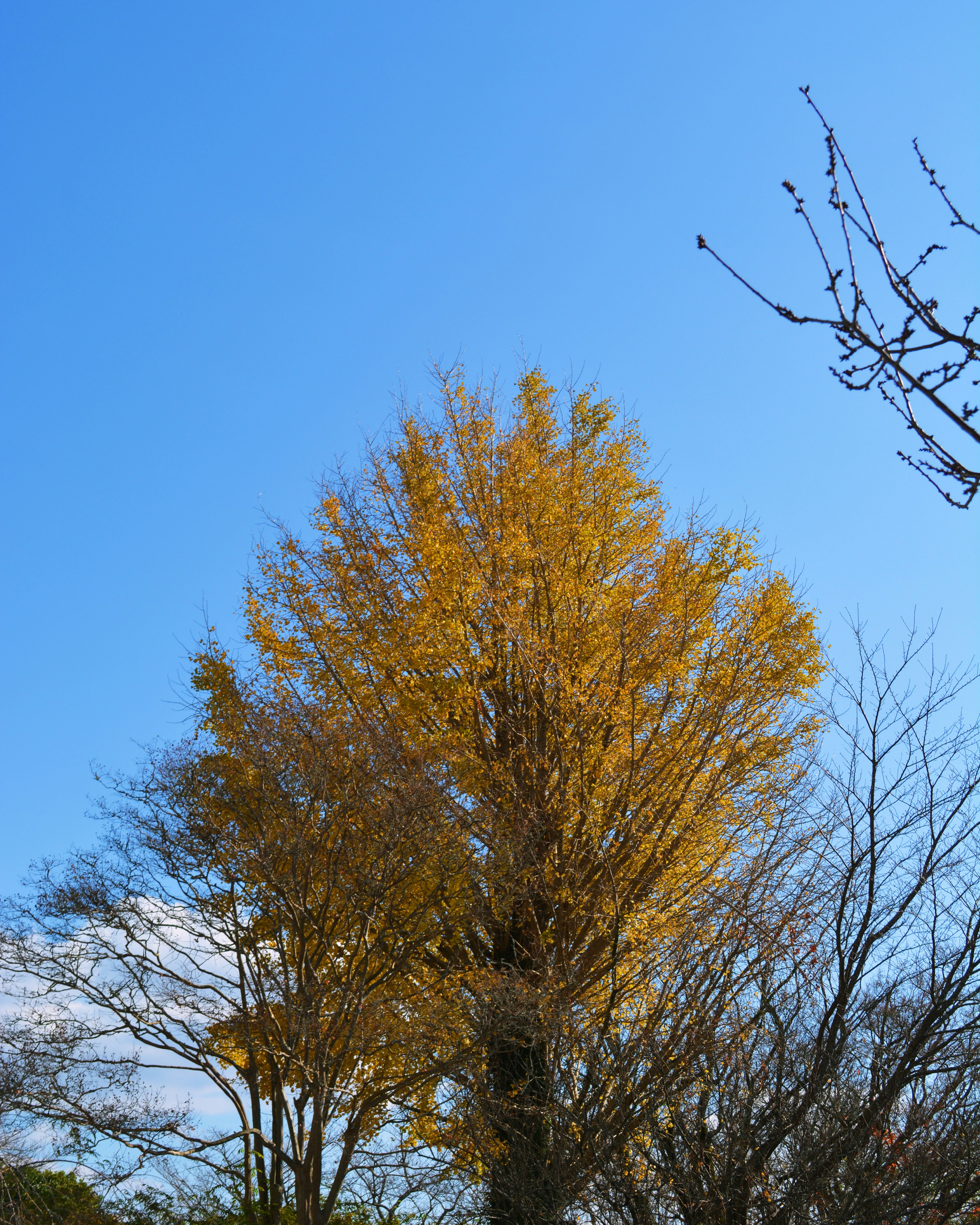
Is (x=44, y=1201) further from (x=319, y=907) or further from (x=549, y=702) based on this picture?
(x=549, y=702)

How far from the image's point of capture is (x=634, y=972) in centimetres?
842

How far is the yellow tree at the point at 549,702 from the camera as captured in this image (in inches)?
324

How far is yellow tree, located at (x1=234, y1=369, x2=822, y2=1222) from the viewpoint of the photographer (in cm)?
823

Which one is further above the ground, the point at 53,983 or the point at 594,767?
the point at 594,767

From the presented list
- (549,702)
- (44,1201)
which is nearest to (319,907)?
(549,702)

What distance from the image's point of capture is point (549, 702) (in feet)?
29.0

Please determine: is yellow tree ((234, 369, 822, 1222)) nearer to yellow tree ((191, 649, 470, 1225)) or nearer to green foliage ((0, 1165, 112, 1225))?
yellow tree ((191, 649, 470, 1225))

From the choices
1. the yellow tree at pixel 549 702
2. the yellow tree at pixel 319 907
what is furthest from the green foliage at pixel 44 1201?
the yellow tree at pixel 549 702

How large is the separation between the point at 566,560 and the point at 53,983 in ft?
22.1

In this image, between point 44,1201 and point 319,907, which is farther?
point 44,1201

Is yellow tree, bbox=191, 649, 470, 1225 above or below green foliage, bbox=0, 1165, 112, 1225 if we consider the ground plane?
above

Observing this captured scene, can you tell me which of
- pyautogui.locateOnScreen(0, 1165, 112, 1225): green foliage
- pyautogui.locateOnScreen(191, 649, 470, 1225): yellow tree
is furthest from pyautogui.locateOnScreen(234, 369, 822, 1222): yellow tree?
pyautogui.locateOnScreen(0, 1165, 112, 1225): green foliage

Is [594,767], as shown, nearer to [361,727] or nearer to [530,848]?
[530,848]

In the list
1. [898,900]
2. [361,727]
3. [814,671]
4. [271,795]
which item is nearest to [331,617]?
[361,727]
